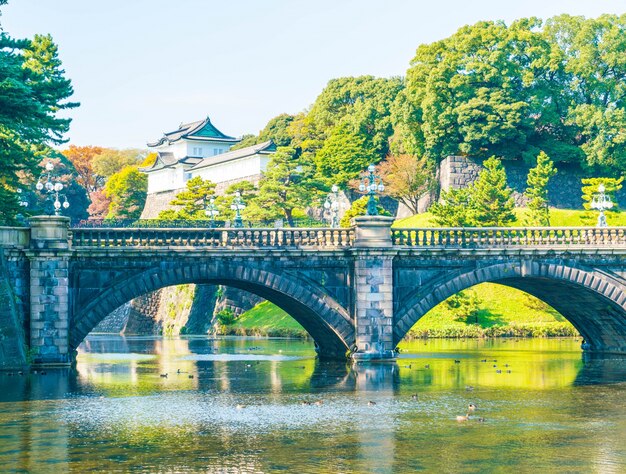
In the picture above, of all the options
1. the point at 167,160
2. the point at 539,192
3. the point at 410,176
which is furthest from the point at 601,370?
the point at 167,160

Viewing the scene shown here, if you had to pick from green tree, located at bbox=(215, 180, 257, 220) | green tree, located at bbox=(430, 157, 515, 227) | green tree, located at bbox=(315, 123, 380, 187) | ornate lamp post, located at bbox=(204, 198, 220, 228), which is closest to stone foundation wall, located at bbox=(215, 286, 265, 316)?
ornate lamp post, located at bbox=(204, 198, 220, 228)

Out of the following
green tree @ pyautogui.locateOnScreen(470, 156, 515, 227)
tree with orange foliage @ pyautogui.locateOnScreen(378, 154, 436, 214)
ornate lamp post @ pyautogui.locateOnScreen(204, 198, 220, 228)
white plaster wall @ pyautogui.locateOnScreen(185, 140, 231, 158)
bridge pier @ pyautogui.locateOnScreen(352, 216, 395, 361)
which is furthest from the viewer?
white plaster wall @ pyautogui.locateOnScreen(185, 140, 231, 158)

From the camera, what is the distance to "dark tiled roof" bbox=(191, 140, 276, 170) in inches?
4788

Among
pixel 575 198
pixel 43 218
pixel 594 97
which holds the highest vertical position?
pixel 594 97

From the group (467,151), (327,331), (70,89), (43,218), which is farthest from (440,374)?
(467,151)

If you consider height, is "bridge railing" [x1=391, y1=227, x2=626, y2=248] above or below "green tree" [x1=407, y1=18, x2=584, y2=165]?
below

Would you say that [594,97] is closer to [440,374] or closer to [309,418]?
[440,374]

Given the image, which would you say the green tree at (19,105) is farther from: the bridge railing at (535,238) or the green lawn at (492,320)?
the green lawn at (492,320)

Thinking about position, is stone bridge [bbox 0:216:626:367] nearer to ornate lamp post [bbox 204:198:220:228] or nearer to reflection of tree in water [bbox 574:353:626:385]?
reflection of tree in water [bbox 574:353:626:385]

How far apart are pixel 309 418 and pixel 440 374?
1531cm

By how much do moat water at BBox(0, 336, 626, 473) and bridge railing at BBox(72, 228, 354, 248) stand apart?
5.90 metres

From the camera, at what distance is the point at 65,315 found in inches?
1907

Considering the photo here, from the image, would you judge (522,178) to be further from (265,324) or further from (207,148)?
(207,148)

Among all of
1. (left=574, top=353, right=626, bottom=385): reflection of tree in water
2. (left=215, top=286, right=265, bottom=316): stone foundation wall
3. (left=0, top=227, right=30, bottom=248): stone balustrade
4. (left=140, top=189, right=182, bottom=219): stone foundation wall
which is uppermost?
(left=140, top=189, right=182, bottom=219): stone foundation wall
